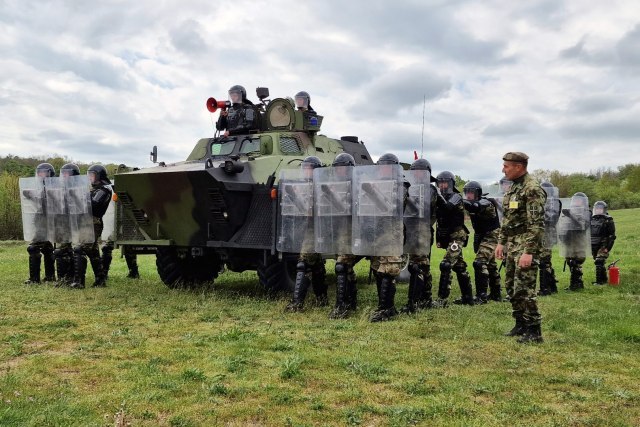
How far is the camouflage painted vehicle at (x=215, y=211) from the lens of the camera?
910 centimetres

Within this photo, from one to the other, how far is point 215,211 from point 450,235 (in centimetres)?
352

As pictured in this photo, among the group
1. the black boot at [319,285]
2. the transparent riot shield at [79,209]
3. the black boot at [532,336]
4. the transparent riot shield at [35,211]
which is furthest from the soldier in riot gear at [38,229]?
the black boot at [532,336]

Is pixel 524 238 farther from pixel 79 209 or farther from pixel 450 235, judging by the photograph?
pixel 79 209

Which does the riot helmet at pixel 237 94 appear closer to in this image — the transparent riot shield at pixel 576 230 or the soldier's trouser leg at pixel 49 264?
the soldier's trouser leg at pixel 49 264

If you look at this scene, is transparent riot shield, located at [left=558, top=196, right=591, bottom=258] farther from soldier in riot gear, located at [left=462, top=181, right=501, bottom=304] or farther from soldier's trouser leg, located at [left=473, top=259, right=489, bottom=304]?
soldier's trouser leg, located at [left=473, top=259, right=489, bottom=304]

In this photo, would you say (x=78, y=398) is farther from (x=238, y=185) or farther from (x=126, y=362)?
(x=238, y=185)

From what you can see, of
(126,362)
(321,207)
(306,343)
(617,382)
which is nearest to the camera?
(617,382)

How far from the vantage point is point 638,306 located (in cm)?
891

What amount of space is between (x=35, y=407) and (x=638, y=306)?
26.5 ft

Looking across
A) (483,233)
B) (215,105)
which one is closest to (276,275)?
(483,233)

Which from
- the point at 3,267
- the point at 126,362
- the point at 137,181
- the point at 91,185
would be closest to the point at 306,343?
the point at 126,362

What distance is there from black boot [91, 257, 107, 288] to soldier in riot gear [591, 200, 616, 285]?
951 cm

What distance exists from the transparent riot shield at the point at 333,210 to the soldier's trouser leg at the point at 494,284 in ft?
10.3

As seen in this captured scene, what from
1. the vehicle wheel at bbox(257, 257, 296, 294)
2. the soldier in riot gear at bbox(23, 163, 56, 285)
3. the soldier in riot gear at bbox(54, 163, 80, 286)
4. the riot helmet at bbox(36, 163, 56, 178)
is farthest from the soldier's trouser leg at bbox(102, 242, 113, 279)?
the vehicle wheel at bbox(257, 257, 296, 294)
